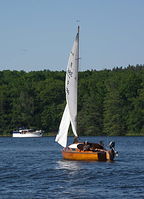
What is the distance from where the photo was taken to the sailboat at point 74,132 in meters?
75.3

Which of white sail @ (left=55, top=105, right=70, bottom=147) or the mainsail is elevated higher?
the mainsail

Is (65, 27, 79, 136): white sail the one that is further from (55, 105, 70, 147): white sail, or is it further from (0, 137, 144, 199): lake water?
(0, 137, 144, 199): lake water

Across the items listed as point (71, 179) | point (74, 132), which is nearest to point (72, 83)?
point (74, 132)

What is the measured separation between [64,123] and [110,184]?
2813cm

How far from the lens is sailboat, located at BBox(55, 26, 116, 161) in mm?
75312

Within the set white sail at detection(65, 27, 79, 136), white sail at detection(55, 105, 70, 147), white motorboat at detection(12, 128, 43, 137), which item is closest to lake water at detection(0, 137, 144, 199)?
white sail at detection(55, 105, 70, 147)

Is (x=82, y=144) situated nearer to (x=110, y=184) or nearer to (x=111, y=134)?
(x=110, y=184)

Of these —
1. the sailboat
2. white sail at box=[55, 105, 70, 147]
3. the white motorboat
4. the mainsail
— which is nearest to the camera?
the sailboat

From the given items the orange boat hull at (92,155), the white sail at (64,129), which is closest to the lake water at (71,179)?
the orange boat hull at (92,155)

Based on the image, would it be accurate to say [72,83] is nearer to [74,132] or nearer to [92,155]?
[74,132]

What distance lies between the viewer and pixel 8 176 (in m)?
62.2

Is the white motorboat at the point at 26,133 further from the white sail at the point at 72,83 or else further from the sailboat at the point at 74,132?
the white sail at the point at 72,83

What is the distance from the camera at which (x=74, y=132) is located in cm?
7956

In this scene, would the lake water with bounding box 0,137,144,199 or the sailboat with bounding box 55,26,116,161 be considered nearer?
the lake water with bounding box 0,137,144,199
